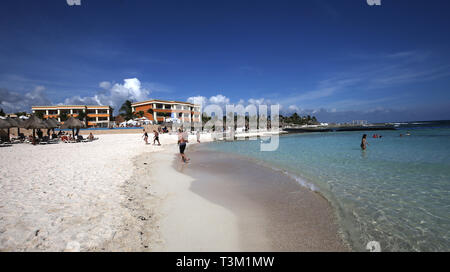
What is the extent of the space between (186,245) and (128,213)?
1765mm

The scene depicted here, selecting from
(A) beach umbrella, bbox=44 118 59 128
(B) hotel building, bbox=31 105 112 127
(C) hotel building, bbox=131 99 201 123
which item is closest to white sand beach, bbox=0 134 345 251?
(A) beach umbrella, bbox=44 118 59 128

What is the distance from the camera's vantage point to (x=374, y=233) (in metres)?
3.88

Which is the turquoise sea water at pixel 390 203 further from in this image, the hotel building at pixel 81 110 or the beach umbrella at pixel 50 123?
the hotel building at pixel 81 110

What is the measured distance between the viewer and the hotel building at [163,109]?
224ft

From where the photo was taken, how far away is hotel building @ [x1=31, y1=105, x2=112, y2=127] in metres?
70.6

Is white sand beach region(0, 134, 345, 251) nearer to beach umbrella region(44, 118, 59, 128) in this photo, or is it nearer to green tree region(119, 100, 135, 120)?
beach umbrella region(44, 118, 59, 128)

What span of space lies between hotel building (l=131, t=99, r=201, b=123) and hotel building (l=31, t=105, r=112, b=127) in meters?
11.7

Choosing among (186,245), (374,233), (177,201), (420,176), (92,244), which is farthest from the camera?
(420,176)

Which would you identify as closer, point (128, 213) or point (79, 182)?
point (128, 213)

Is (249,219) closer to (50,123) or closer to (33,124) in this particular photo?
(33,124)

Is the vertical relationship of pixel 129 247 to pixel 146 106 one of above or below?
below
